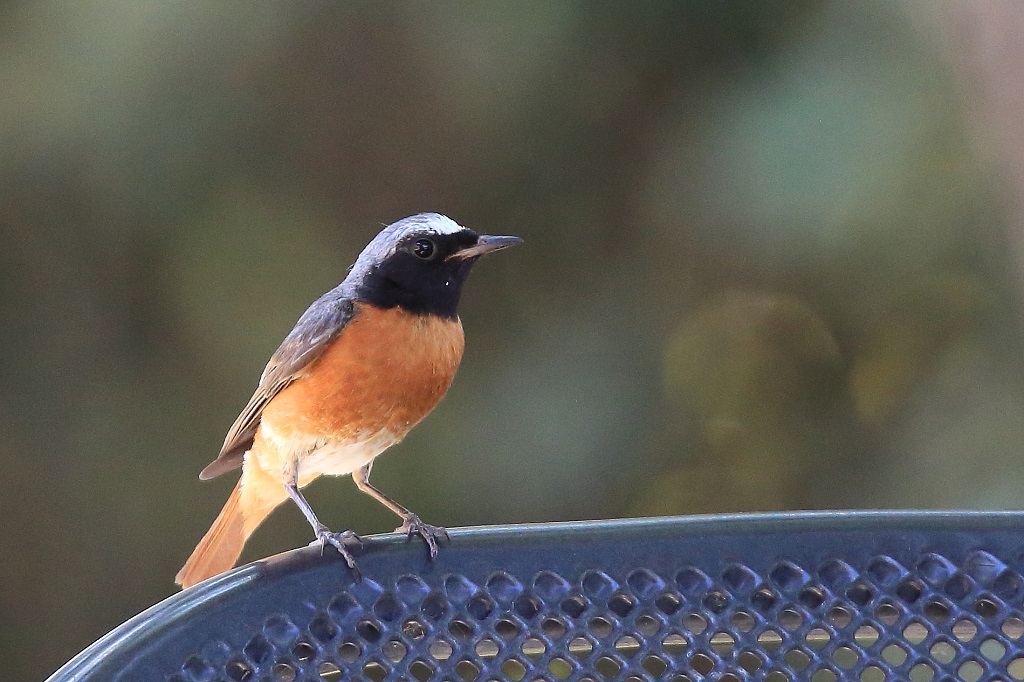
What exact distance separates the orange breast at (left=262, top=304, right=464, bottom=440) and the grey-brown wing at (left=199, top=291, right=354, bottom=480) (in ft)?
0.11

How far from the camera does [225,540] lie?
12.7 ft

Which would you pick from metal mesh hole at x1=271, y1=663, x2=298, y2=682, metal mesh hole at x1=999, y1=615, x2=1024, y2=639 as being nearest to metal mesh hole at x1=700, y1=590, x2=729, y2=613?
metal mesh hole at x1=999, y1=615, x2=1024, y2=639

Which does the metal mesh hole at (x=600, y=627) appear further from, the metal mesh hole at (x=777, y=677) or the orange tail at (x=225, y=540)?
the orange tail at (x=225, y=540)

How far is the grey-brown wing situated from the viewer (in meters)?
3.66

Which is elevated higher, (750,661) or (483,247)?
(483,247)

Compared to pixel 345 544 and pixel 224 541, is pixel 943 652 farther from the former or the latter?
pixel 224 541

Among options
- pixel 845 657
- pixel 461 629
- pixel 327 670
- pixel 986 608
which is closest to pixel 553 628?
pixel 461 629

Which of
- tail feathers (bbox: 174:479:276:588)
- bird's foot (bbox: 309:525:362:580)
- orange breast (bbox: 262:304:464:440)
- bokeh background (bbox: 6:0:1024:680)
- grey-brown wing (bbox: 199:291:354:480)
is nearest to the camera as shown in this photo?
bird's foot (bbox: 309:525:362:580)

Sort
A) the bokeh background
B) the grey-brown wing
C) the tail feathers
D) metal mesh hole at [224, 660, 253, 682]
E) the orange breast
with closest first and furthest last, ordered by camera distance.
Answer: metal mesh hole at [224, 660, 253, 682] → the orange breast → the grey-brown wing → the tail feathers → the bokeh background

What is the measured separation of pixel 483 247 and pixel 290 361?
644mm

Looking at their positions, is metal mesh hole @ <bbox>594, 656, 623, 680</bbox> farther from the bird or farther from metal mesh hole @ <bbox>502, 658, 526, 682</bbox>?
the bird

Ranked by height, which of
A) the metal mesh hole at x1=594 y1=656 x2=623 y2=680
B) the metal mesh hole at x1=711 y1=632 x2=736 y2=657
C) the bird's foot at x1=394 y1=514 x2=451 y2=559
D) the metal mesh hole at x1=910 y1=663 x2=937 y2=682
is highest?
the bird's foot at x1=394 y1=514 x2=451 y2=559

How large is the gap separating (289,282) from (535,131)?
107 cm

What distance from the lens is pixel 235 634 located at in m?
2.05
